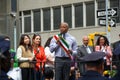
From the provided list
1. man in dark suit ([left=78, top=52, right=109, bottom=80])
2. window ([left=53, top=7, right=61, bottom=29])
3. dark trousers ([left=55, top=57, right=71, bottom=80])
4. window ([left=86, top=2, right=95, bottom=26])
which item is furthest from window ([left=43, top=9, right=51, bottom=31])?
man in dark suit ([left=78, top=52, right=109, bottom=80])

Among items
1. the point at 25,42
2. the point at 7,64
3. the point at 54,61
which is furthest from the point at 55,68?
the point at 7,64

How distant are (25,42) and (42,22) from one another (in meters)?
31.8

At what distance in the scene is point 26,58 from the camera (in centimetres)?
1148

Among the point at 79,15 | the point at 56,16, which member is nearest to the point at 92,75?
the point at 79,15

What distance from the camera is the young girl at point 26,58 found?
35.9ft

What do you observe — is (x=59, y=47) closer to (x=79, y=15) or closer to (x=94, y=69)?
(x=94, y=69)

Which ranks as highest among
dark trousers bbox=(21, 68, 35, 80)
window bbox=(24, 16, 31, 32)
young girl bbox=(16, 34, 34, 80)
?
window bbox=(24, 16, 31, 32)

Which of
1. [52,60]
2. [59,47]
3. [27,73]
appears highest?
[59,47]

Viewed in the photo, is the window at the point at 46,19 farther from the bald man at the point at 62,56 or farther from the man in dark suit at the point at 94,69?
the man in dark suit at the point at 94,69

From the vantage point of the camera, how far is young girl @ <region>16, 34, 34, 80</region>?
35.9ft

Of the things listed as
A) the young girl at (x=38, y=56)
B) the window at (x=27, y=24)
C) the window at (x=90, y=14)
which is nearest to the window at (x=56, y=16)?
the window at (x=90, y=14)

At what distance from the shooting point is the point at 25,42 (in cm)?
1183

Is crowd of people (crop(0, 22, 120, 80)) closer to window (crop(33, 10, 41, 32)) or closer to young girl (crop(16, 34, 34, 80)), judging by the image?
young girl (crop(16, 34, 34, 80))

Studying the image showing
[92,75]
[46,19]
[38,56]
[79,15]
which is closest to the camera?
[92,75]
